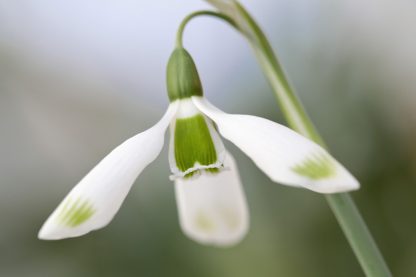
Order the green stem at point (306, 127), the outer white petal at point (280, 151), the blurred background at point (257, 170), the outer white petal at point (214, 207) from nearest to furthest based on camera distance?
the outer white petal at point (280, 151)
the green stem at point (306, 127)
the outer white petal at point (214, 207)
the blurred background at point (257, 170)

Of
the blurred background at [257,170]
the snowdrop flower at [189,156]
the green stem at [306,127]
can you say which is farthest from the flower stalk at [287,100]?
the blurred background at [257,170]

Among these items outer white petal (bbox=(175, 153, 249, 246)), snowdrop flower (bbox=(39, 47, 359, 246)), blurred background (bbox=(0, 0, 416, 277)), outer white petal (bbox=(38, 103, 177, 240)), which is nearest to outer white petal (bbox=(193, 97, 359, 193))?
snowdrop flower (bbox=(39, 47, 359, 246))

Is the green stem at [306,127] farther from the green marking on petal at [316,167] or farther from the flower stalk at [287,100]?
the green marking on petal at [316,167]

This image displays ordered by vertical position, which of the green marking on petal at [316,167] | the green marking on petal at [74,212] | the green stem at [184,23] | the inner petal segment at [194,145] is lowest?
the green marking on petal at [316,167]

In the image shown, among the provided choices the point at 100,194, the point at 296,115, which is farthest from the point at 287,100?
the point at 100,194

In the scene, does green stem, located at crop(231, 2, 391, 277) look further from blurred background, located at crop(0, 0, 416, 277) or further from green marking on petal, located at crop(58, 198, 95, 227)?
blurred background, located at crop(0, 0, 416, 277)

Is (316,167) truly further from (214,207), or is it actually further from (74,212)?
(214,207)
